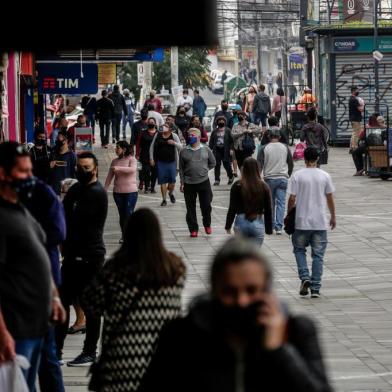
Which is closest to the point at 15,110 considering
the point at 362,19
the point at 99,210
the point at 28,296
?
the point at 99,210

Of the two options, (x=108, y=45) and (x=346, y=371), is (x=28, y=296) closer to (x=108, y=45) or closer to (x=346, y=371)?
(x=108, y=45)

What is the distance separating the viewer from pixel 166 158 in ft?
81.8

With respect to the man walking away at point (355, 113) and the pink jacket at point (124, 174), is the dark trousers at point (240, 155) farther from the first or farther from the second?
the man walking away at point (355, 113)

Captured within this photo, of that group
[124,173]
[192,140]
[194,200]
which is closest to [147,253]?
[124,173]

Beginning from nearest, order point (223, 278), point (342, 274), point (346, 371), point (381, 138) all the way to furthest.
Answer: point (223, 278), point (346, 371), point (342, 274), point (381, 138)

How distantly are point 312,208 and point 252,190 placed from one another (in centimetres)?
65

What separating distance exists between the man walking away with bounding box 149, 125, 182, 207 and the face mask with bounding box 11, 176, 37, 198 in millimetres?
17623

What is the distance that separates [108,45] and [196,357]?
3.85 feet

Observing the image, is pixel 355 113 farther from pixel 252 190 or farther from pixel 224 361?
pixel 224 361

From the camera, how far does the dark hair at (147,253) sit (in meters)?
6.66

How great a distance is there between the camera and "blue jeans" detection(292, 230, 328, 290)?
571 inches

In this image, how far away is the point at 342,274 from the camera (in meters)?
16.6

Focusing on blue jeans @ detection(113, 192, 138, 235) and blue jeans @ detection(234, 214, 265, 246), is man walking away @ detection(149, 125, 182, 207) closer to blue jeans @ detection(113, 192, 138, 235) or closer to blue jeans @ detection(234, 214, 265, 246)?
blue jeans @ detection(113, 192, 138, 235)

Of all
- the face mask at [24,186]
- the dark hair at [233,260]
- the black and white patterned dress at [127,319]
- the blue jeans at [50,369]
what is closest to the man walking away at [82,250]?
the blue jeans at [50,369]
